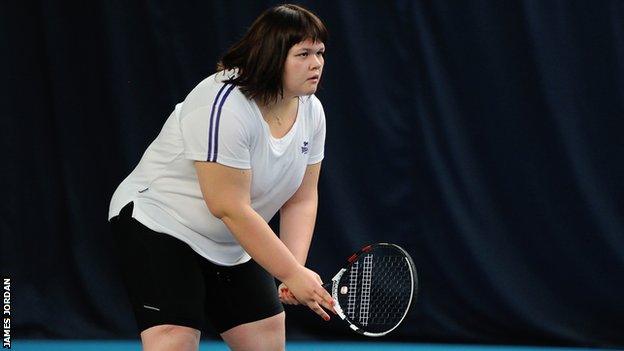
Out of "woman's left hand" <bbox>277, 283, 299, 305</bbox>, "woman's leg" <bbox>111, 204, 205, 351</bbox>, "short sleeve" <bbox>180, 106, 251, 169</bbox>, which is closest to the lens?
"short sleeve" <bbox>180, 106, 251, 169</bbox>

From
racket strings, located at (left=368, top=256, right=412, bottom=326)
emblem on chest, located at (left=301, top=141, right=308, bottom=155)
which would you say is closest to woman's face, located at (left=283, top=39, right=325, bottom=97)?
emblem on chest, located at (left=301, top=141, right=308, bottom=155)

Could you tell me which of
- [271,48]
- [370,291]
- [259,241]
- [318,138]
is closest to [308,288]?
[259,241]

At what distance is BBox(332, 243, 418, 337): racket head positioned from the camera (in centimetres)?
331

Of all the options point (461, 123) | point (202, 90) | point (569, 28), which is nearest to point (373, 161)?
point (461, 123)

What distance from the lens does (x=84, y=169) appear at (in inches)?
241

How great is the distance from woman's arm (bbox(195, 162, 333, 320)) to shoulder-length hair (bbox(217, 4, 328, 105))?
23cm

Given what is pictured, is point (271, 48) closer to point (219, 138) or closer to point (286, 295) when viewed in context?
point (219, 138)

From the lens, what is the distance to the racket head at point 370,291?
3311 mm

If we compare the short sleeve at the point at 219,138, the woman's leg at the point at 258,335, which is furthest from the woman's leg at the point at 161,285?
the short sleeve at the point at 219,138

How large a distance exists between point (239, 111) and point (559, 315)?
3291 mm

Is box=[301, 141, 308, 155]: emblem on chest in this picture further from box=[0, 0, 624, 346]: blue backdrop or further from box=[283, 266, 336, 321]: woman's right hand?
box=[0, 0, 624, 346]: blue backdrop

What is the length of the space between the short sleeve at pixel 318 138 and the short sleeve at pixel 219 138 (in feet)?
1.28

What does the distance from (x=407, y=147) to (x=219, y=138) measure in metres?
3.07

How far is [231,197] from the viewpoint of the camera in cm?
298
